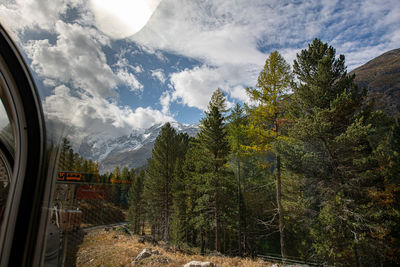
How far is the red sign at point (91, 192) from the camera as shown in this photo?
6.66ft

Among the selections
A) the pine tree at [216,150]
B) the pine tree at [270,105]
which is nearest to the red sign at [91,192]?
the pine tree at [270,105]

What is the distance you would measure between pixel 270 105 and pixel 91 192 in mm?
8979

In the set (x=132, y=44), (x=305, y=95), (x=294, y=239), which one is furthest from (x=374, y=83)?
(x=132, y=44)

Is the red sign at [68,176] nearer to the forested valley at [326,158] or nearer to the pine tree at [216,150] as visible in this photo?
the forested valley at [326,158]

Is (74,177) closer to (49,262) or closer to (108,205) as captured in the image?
(49,262)

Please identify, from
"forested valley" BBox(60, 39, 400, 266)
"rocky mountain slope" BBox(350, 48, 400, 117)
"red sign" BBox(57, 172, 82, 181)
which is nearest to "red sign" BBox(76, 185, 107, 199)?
"red sign" BBox(57, 172, 82, 181)

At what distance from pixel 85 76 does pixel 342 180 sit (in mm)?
→ 10060

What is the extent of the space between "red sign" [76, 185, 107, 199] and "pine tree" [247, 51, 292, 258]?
7941 mm

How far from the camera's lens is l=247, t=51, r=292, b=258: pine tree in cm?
951

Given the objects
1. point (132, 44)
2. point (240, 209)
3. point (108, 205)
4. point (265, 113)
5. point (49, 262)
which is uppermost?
point (265, 113)

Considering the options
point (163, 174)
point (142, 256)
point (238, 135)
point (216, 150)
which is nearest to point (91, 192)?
point (142, 256)

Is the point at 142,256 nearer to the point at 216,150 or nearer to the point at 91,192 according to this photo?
the point at 91,192

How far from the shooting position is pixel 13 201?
1591 millimetres

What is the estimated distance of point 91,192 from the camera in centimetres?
227
